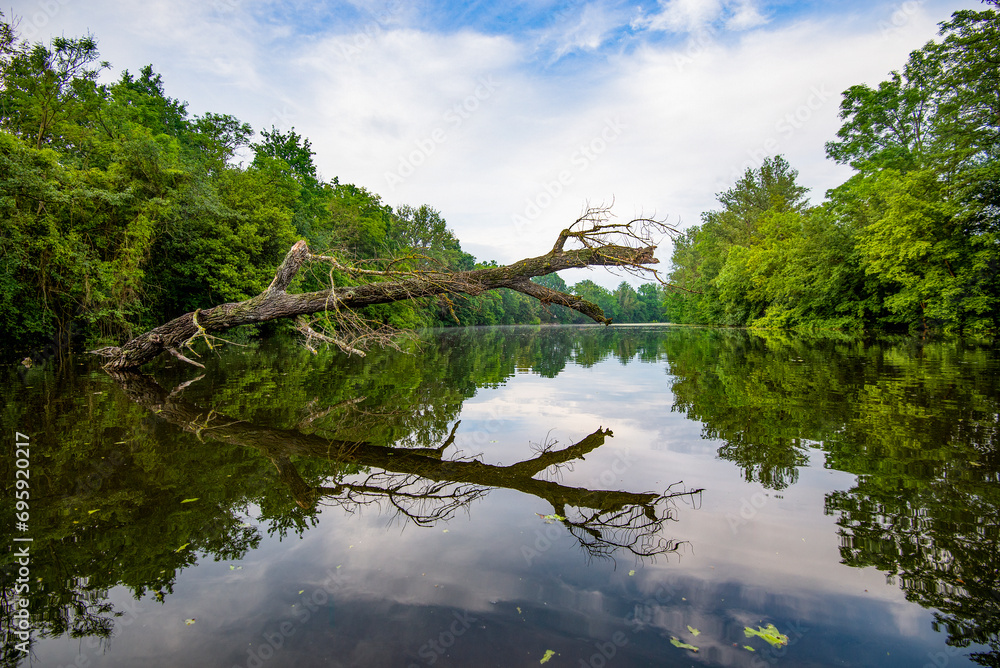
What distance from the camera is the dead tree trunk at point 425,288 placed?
743 cm

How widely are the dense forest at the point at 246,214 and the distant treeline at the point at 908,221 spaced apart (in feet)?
0.25

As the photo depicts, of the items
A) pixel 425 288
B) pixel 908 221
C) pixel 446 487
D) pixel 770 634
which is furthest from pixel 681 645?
pixel 908 221

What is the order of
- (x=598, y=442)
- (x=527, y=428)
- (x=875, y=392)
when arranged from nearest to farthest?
(x=598, y=442) < (x=527, y=428) < (x=875, y=392)

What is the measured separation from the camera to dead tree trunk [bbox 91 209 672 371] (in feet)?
24.4

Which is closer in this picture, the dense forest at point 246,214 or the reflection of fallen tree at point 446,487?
the reflection of fallen tree at point 446,487

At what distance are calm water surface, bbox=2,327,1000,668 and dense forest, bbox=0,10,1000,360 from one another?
2143mm

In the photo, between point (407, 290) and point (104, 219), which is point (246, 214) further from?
point (407, 290)

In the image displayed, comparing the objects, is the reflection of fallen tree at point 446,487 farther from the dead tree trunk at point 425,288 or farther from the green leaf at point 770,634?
the dead tree trunk at point 425,288

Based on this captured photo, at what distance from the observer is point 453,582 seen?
2553 millimetres

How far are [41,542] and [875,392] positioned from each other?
33.9ft

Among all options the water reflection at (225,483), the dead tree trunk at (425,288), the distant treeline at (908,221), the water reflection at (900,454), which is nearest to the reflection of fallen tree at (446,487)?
Answer: the water reflection at (225,483)

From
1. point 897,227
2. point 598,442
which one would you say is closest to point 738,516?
point 598,442

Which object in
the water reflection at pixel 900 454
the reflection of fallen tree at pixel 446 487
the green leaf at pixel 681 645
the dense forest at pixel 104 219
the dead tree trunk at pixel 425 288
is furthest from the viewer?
the dense forest at pixel 104 219

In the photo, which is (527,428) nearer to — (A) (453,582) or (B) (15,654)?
(A) (453,582)
